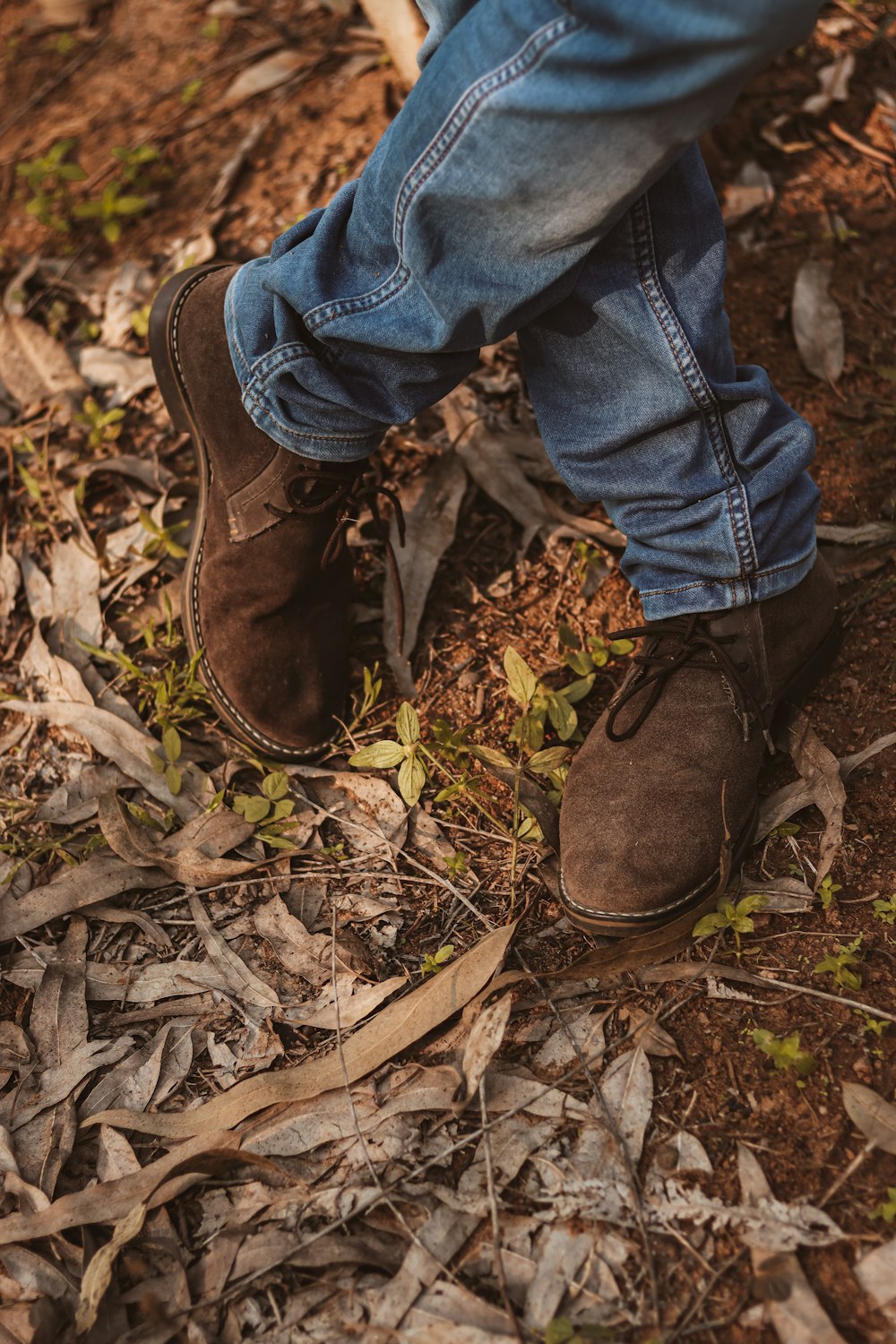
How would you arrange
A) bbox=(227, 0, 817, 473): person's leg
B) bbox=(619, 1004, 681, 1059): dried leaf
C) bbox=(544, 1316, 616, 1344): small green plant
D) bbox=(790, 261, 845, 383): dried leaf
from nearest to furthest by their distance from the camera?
bbox=(227, 0, 817, 473): person's leg
bbox=(544, 1316, 616, 1344): small green plant
bbox=(619, 1004, 681, 1059): dried leaf
bbox=(790, 261, 845, 383): dried leaf

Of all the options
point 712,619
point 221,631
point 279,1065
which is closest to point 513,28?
point 712,619

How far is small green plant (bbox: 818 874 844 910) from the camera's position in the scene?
4.86ft

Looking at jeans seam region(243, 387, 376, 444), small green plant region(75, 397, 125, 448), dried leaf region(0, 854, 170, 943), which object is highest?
jeans seam region(243, 387, 376, 444)

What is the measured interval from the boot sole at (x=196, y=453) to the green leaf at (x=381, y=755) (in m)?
0.15

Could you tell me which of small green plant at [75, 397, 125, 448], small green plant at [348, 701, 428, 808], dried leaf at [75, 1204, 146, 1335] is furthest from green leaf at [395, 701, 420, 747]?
small green plant at [75, 397, 125, 448]

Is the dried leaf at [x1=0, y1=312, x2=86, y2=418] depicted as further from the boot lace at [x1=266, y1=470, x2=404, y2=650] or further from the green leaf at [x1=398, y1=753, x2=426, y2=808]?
the green leaf at [x1=398, y1=753, x2=426, y2=808]

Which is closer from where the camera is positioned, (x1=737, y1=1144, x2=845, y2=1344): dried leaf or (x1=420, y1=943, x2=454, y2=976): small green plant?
(x1=737, y1=1144, x2=845, y2=1344): dried leaf

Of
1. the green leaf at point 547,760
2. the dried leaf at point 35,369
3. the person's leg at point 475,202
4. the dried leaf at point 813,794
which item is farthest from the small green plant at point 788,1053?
the dried leaf at point 35,369

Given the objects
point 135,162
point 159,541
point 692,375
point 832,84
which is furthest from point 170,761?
point 832,84

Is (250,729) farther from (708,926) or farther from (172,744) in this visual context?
(708,926)

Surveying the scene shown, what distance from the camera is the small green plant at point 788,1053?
4.31 ft

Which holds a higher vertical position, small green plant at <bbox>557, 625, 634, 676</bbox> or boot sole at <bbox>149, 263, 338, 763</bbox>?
boot sole at <bbox>149, 263, 338, 763</bbox>

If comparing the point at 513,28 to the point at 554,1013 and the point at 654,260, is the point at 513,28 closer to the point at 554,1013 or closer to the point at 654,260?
the point at 654,260

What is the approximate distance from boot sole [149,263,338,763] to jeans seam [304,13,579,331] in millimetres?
479
